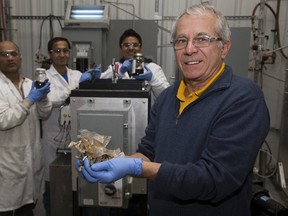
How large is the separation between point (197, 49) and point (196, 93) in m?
0.14

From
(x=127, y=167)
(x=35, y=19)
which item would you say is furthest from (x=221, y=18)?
(x=35, y=19)

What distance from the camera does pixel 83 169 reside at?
2.87 feet

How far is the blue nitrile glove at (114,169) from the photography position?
2.70 feet

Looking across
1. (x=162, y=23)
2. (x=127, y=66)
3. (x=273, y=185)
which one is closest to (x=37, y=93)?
(x=127, y=66)

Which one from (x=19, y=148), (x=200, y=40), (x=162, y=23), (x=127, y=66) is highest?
(x=162, y=23)

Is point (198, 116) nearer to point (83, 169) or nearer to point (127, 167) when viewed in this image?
point (127, 167)

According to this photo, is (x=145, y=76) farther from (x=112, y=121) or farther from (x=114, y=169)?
(x=114, y=169)

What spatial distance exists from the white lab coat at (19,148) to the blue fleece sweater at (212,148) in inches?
44.8

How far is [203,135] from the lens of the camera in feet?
2.79

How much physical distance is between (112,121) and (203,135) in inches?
16.3

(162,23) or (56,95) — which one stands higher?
(162,23)

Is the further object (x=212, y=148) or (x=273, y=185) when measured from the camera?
(x=273, y=185)

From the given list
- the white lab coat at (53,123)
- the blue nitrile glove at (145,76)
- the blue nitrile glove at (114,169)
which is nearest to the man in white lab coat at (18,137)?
the white lab coat at (53,123)

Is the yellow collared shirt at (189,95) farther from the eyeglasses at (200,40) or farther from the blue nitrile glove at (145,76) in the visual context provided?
the blue nitrile glove at (145,76)
